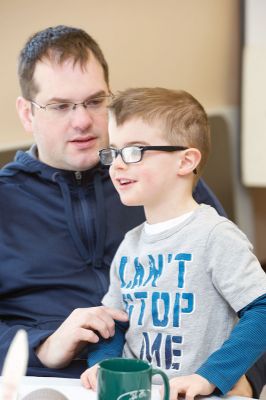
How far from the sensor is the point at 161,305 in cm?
143

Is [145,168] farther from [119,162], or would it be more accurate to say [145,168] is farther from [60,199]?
[60,199]

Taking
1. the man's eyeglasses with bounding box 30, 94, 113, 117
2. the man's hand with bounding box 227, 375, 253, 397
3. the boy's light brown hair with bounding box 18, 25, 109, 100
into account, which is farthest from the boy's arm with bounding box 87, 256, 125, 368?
the boy's light brown hair with bounding box 18, 25, 109, 100

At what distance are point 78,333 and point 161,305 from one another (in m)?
0.21

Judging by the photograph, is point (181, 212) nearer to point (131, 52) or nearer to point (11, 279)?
point (11, 279)

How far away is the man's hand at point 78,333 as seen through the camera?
1.53 metres

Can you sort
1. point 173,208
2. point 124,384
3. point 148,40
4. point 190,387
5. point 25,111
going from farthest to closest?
point 148,40
point 25,111
point 173,208
point 190,387
point 124,384

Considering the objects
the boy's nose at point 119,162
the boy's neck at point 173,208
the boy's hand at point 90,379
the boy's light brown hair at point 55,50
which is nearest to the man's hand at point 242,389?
the boy's hand at point 90,379

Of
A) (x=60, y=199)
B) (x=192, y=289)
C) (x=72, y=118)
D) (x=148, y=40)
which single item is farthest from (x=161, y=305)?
(x=148, y=40)

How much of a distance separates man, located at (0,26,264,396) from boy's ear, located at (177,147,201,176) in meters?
0.44

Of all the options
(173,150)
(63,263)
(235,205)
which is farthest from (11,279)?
(235,205)

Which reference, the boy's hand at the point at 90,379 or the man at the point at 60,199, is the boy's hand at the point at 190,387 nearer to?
the boy's hand at the point at 90,379

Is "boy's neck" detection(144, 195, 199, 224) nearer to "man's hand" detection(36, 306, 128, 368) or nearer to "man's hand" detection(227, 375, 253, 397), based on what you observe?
"man's hand" detection(36, 306, 128, 368)

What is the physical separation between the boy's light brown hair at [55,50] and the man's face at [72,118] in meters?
0.02

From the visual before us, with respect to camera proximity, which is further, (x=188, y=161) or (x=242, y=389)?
(x=188, y=161)
